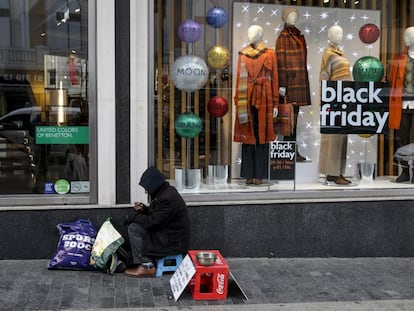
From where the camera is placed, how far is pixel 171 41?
6.58 m

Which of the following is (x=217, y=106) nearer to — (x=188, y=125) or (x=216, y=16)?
(x=188, y=125)

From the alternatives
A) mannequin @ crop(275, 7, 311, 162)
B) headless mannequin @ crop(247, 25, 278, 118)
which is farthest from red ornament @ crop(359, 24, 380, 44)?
headless mannequin @ crop(247, 25, 278, 118)

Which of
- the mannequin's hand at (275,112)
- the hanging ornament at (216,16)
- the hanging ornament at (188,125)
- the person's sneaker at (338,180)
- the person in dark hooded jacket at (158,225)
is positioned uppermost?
the hanging ornament at (216,16)

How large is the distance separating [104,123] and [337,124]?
2811 mm

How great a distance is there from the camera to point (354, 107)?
269 inches

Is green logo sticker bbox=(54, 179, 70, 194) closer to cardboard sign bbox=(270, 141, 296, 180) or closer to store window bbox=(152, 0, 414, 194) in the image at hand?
store window bbox=(152, 0, 414, 194)

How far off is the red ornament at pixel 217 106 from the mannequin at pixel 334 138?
4.10ft

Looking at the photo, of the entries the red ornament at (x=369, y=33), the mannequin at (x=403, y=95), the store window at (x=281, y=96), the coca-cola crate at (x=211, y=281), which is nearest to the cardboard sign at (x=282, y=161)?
the store window at (x=281, y=96)

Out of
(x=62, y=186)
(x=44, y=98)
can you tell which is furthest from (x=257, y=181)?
(x=44, y=98)

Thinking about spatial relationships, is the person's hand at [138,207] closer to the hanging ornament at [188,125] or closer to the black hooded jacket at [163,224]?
the black hooded jacket at [163,224]

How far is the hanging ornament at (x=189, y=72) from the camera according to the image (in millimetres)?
6574

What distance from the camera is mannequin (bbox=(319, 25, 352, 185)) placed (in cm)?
696

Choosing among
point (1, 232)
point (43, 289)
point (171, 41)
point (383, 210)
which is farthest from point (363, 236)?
point (1, 232)

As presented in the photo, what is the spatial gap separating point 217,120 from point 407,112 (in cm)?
239
